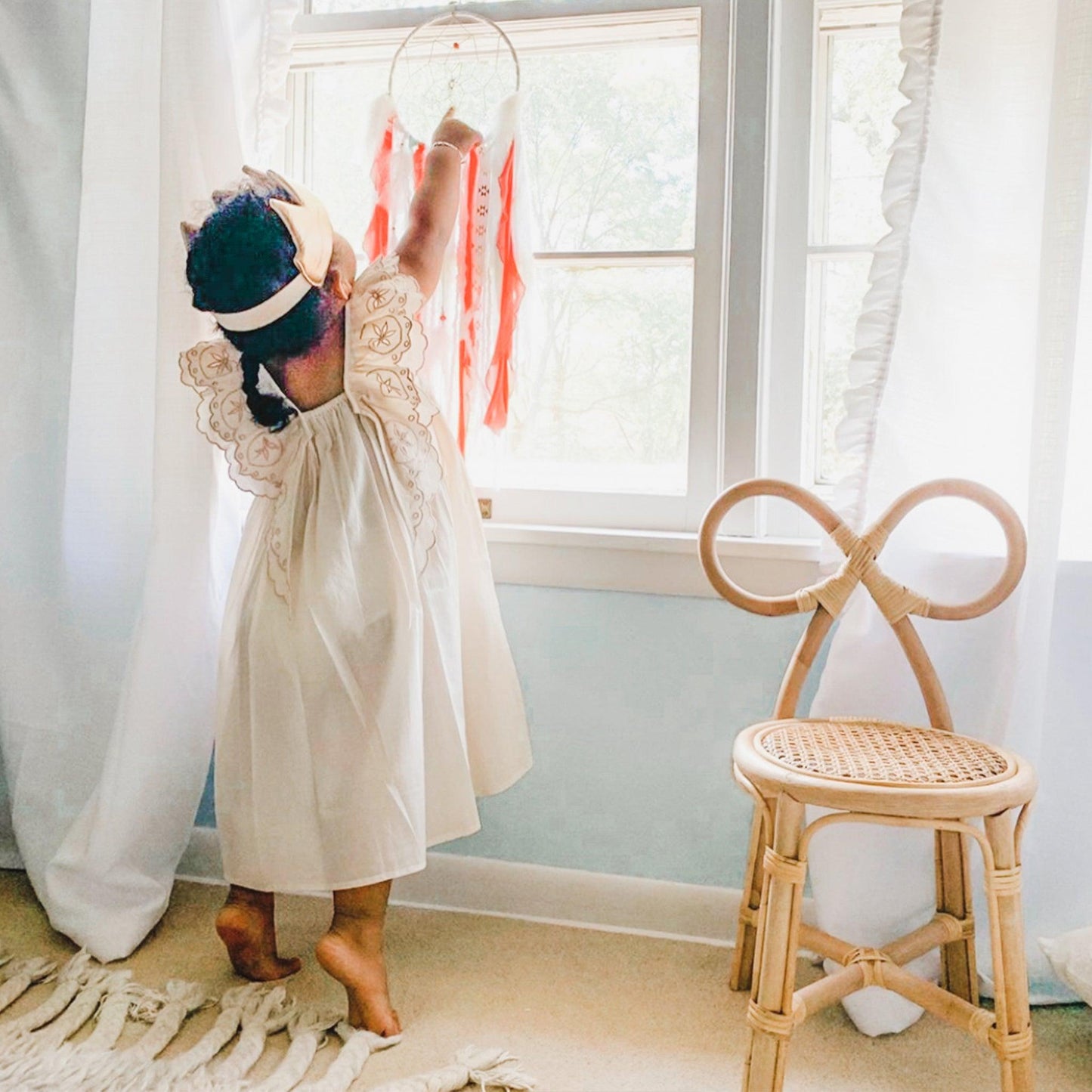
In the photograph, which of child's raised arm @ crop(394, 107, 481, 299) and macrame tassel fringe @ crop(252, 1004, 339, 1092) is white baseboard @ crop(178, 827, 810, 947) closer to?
macrame tassel fringe @ crop(252, 1004, 339, 1092)

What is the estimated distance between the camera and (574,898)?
5.84 ft

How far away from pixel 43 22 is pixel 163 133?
14.8 inches

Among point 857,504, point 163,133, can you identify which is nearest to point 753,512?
point 857,504

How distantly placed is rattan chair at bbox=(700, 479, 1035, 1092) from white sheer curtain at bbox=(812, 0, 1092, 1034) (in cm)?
9

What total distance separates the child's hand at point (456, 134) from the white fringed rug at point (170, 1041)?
1.20 meters

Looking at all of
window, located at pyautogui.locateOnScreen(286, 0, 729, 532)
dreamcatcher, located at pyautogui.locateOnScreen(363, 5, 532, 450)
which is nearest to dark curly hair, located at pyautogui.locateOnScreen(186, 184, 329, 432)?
dreamcatcher, located at pyautogui.locateOnScreen(363, 5, 532, 450)

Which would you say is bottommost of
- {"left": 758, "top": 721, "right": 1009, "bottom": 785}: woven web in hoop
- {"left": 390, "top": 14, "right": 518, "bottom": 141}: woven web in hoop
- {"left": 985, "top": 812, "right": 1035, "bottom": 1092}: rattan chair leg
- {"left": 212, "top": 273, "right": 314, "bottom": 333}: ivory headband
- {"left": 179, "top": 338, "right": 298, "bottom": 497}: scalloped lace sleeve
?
{"left": 985, "top": 812, "right": 1035, "bottom": 1092}: rattan chair leg

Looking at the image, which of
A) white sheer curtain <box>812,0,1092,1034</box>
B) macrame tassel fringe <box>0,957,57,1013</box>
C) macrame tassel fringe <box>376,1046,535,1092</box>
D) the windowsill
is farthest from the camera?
the windowsill

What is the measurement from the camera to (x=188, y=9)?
5.43 ft

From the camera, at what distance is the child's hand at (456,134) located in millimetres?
1588

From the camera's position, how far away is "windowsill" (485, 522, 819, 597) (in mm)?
1667

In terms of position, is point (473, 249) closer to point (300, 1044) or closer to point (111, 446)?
point (111, 446)

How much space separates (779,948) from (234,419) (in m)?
0.95

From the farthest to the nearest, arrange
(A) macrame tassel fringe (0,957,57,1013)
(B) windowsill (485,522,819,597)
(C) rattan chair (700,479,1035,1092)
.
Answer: (B) windowsill (485,522,819,597)
(A) macrame tassel fringe (0,957,57,1013)
(C) rattan chair (700,479,1035,1092)
